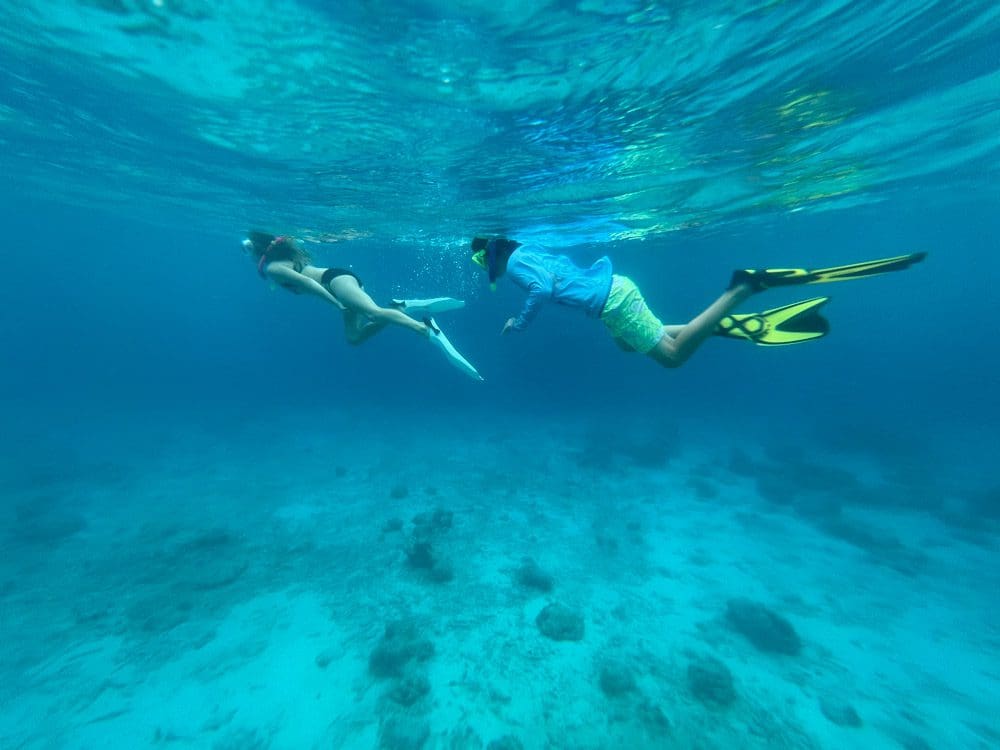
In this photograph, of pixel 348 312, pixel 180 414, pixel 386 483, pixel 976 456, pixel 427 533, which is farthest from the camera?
pixel 180 414

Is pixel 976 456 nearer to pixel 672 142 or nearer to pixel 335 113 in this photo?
pixel 672 142

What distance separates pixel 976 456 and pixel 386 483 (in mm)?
32975

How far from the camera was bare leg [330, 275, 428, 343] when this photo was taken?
24.4ft

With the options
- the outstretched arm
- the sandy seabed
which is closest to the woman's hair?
the outstretched arm

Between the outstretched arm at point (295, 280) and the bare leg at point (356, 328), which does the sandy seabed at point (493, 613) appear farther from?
the outstretched arm at point (295, 280)

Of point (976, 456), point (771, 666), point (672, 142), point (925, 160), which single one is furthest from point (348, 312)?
point (976, 456)

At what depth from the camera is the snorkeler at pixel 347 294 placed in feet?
24.9

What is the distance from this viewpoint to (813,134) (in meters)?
11.8

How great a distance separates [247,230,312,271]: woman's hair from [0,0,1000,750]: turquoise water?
131 inches

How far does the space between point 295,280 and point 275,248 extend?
85cm

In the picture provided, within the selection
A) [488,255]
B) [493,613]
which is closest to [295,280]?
[488,255]

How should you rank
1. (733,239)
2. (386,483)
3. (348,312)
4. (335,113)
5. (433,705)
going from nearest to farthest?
1. (433,705)
2. (348,312)
3. (335,113)
4. (386,483)
5. (733,239)

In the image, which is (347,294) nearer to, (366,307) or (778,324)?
(366,307)

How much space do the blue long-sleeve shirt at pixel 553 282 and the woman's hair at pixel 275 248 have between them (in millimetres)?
4580
